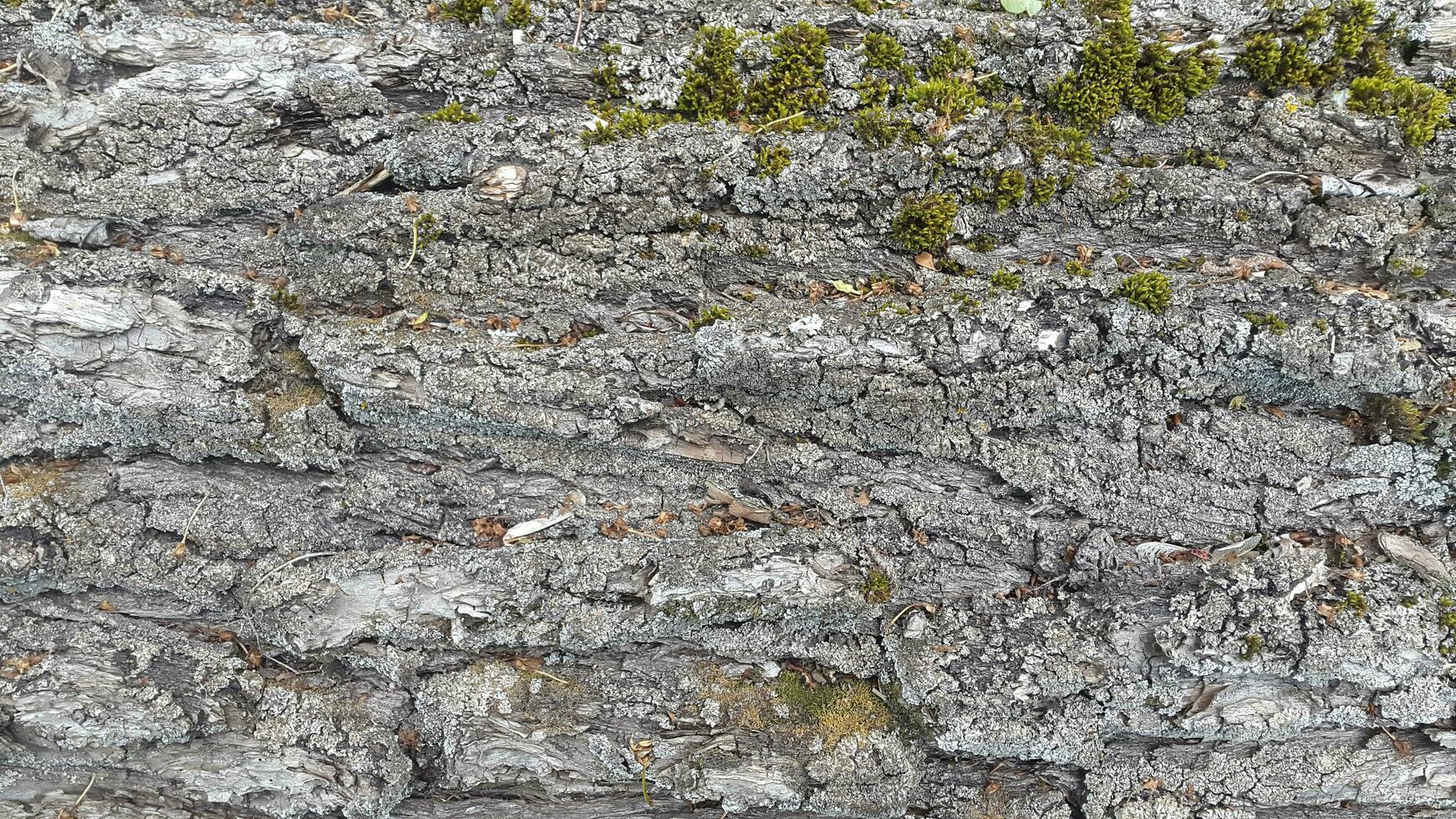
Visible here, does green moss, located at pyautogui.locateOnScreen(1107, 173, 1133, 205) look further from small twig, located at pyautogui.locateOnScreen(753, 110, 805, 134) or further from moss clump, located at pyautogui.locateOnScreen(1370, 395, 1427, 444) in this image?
small twig, located at pyautogui.locateOnScreen(753, 110, 805, 134)

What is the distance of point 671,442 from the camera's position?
5883 millimetres

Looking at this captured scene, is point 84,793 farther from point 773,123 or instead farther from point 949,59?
point 949,59

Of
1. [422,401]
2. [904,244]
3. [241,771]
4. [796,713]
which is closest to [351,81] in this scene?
[422,401]

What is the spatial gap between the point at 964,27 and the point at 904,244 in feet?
5.90

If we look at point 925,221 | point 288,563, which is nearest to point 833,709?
point 925,221

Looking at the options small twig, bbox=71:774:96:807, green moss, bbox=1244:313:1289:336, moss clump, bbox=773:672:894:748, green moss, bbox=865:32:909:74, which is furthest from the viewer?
small twig, bbox=71:774:96:807

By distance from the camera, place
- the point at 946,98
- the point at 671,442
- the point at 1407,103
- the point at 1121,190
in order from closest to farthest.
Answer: the point at 1407,103 < the point at 1121,190 < the point at 946,98 < the point at 671,442

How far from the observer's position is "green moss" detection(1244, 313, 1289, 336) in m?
5.34

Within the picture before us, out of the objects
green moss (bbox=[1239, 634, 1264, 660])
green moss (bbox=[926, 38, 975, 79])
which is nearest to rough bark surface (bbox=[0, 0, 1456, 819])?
green moss (bbox=[1239, 634, 1264, 660])

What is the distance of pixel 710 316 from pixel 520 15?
9.59 ft

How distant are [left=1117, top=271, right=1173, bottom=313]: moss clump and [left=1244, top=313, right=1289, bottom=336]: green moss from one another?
1.93 ft

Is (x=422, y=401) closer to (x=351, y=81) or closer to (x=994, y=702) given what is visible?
(x=351, y=81)

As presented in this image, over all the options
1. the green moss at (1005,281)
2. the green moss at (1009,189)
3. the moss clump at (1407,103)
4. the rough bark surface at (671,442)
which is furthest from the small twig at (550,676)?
the moss clump at (1407,103)

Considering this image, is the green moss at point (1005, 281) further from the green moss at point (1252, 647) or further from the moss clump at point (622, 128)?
the green moss at point (1252, 647)
